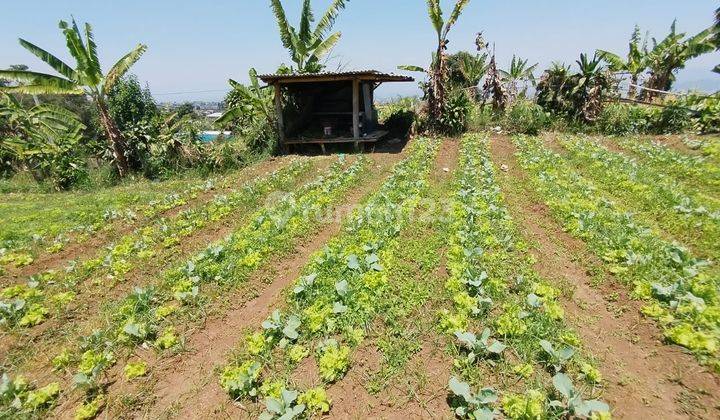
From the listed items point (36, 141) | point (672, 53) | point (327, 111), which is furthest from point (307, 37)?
point (672, 53)

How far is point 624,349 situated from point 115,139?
753 inches

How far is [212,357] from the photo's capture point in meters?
4.83

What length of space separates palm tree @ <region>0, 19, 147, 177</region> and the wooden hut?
621cm

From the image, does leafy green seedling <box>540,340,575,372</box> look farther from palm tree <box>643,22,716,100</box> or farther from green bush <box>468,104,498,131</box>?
palm tree <box>643,22,716,100</box>

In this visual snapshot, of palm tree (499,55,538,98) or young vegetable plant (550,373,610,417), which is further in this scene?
palm tree (499,55,538,98)

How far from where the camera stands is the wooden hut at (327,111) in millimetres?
17891

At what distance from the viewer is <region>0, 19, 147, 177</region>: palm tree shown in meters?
13.9

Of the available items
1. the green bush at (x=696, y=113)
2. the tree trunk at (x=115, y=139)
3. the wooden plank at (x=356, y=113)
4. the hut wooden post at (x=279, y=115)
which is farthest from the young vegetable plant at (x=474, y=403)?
the green bush at (x=696, y=113)

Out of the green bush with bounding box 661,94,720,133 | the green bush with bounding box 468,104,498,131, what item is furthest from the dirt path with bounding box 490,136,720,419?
the green bush with bounding box 661,94,720,133

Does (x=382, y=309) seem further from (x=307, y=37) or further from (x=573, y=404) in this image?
(x=307, y=37)

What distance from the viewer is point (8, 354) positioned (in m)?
5.09

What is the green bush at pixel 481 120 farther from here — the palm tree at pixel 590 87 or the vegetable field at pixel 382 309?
the vegetable field at pixel 382 309

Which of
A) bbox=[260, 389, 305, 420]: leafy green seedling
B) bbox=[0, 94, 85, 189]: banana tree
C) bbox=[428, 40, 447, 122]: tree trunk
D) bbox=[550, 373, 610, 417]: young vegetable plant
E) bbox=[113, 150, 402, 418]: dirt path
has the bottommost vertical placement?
bbox=[113, 150, 402, 418]: dirt path

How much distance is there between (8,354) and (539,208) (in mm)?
10332
